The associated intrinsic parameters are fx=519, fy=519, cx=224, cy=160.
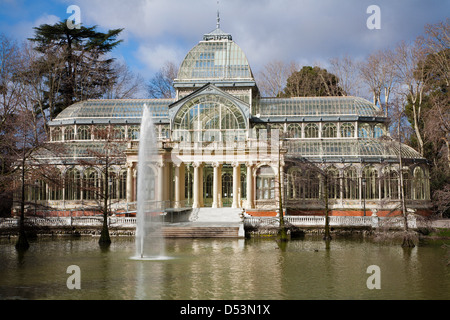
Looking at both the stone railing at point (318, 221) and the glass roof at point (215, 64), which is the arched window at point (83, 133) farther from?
the stone railing at point (318, 221)

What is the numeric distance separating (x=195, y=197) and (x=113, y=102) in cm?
1672

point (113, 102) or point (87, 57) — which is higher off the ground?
point (87, 57)

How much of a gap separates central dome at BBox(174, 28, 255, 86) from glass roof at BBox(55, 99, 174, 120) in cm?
351

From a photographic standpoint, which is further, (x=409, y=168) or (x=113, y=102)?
(x=113, y=102)

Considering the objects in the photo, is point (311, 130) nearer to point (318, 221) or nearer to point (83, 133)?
point (318, 221)

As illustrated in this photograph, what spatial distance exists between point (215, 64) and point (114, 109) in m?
11.6

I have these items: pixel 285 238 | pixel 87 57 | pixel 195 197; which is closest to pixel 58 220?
pixel 195 197

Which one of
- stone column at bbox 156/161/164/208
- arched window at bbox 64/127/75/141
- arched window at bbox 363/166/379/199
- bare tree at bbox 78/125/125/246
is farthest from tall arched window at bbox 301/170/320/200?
arched window at bbox 64/127/75/141

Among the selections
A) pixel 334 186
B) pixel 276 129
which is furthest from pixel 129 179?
pixel 334 186

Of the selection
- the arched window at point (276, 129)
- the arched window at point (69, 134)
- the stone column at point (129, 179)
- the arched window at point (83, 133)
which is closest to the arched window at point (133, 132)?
the arched window at point (83, 133)

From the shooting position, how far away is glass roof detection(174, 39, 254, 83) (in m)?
53.5

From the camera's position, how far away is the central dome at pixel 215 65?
175 feet

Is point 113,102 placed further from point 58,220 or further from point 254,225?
point 254,225
